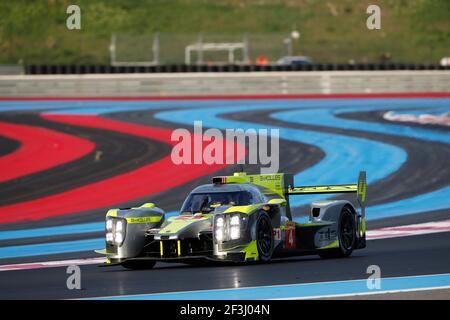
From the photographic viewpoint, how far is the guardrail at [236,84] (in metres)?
38.8

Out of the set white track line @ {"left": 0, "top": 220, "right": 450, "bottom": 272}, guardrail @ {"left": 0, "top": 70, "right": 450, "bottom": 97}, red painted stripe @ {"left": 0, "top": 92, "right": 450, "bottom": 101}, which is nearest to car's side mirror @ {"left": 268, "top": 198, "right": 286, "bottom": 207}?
white track line @ {"left": 0, "top": 220, "right": 450, "bottom": 272}

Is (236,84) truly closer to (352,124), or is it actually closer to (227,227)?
(352,124)

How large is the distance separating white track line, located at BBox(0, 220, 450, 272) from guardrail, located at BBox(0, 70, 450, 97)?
2135 centimetres

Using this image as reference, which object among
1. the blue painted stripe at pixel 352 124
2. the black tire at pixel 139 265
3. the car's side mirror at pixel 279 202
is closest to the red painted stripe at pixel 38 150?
the blue painted stripe at pixel 352 124

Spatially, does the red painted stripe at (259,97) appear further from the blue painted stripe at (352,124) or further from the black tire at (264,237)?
the black tire at (264,237)

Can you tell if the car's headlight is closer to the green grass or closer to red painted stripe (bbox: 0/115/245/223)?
red painted stripe (bbox: 0/115/245/223)

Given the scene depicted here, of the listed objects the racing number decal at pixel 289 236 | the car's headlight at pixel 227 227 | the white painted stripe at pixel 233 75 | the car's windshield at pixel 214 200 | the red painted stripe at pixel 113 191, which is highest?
the car's windshield at pixel 214 200

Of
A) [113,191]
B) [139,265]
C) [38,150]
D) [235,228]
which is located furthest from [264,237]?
[38,150]

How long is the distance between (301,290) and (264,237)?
107 inches

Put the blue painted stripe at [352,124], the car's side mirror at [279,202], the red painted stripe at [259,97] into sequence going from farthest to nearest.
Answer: the red painted stripe at [259,97], the blue painted stripe at [352,124], the car's side mirror at [279,202]

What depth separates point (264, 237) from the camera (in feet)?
42.5

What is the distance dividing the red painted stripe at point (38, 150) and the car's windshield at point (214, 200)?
11.6 metres

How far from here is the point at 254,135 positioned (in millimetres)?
28094
